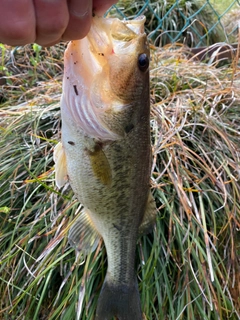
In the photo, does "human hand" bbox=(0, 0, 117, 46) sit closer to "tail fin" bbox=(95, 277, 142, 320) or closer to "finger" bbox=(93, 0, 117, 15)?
"finger" bbox=(93, 0, 117, 15)

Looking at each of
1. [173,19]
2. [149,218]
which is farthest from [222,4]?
[149,218]

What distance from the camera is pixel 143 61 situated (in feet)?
3.79

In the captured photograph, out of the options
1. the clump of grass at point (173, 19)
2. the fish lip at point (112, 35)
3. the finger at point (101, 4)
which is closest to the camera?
the finger at point (101, 4)

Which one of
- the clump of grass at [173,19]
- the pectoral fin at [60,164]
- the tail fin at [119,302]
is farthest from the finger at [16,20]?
the clump of grass at [173,19]

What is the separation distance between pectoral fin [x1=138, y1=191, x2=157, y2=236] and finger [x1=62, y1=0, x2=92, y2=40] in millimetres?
689

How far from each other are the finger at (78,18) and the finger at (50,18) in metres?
0.03

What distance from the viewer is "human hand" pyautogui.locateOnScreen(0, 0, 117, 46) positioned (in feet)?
2.34

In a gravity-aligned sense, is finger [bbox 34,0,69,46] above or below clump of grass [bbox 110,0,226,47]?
below

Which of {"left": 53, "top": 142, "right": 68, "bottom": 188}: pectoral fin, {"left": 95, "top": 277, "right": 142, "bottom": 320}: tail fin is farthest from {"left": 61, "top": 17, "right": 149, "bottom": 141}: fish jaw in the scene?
{"left": 95, "top": 277, "right": 142, "bottom": 320}: tail fin

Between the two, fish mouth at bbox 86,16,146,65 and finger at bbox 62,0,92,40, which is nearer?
finger at bbox 62,0,92,40

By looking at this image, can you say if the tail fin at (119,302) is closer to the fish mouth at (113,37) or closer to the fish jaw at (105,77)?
the fish jaw at (105,77)

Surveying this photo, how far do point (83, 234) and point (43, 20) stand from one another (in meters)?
0.86

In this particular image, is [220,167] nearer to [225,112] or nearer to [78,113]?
[225,112]

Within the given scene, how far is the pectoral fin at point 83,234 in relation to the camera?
1.45 meters
